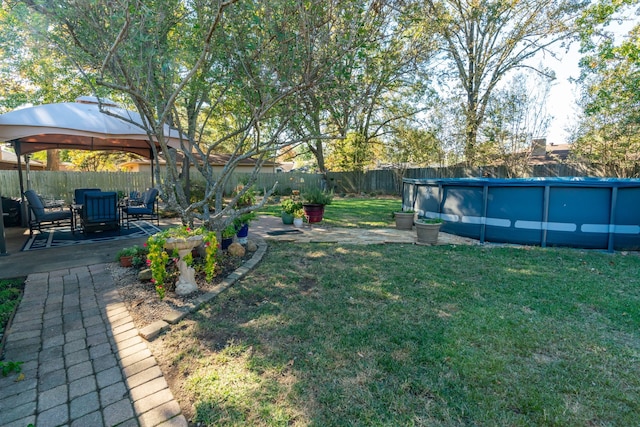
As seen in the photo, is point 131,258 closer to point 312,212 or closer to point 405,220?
point 312,212

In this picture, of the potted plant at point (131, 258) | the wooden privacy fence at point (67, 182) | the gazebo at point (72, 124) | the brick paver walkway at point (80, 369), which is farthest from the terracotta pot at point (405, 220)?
the wooden privacy fence at point (67, 182)

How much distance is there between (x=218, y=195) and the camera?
429cm

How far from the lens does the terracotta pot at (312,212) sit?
756cm

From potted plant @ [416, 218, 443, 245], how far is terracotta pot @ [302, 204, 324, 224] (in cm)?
270

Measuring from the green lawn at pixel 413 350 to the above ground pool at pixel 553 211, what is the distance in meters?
1.71

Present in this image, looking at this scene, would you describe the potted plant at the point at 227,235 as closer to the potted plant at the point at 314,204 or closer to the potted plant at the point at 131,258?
the potted plant at the point at 131,258

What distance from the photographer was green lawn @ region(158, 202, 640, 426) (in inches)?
66.4

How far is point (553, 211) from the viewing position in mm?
5461

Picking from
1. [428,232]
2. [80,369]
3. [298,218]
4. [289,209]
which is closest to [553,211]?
[428,232]

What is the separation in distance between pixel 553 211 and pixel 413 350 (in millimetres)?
4924

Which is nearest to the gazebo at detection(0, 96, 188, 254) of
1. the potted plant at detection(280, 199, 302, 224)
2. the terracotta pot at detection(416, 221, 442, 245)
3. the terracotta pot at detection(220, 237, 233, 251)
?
the terracotta pot at detection(220, 237, 233, 251)

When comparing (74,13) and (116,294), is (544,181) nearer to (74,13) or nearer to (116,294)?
(116,294)

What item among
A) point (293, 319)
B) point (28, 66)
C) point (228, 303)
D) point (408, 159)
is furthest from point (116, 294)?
point (408, 159)

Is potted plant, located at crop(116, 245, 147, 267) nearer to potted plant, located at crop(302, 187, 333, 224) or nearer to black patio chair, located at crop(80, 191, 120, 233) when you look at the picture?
black patio chair, located at crop(80, 191, 120, 233)
